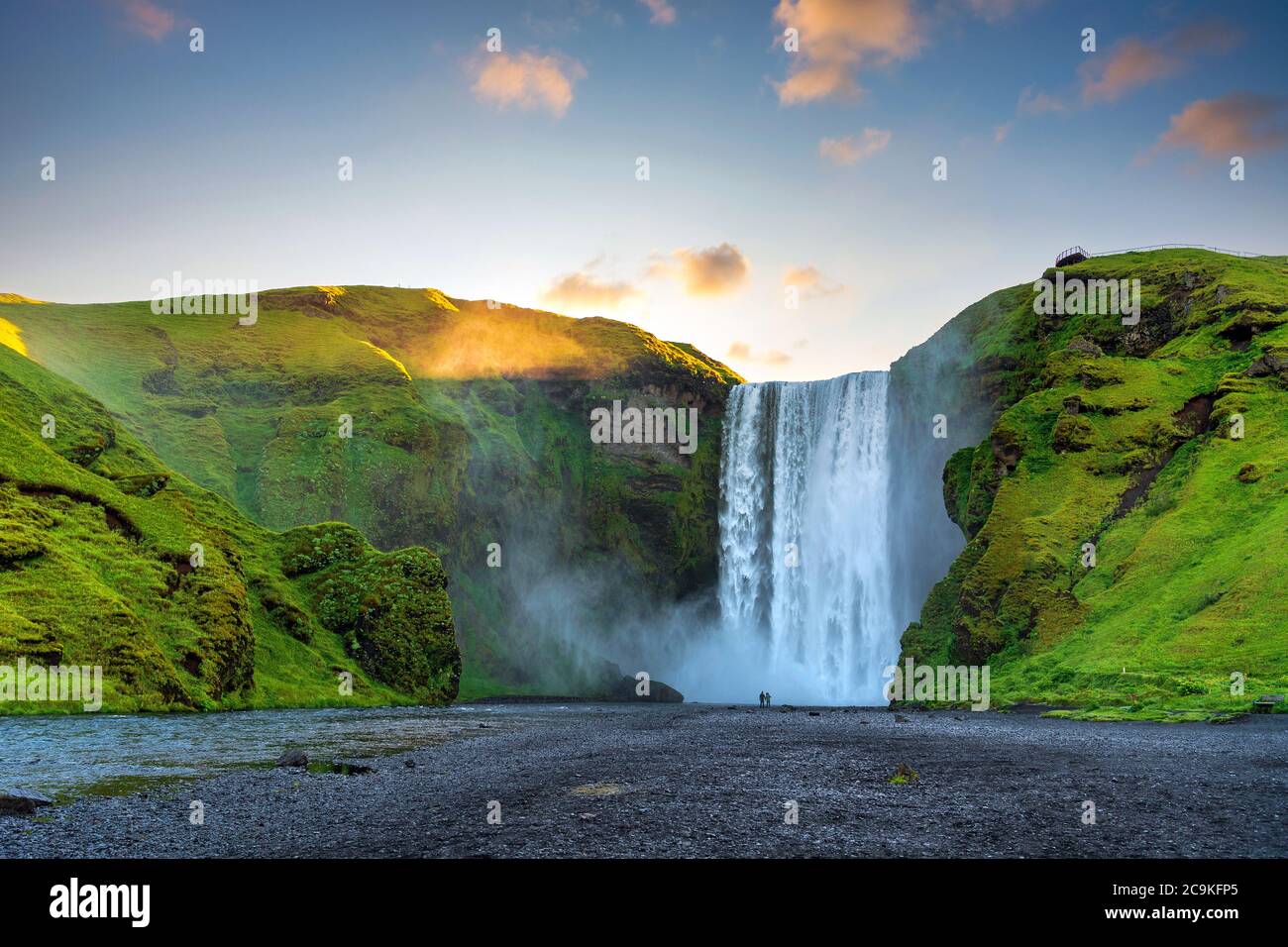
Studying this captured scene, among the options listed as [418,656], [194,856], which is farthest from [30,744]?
[418,656]

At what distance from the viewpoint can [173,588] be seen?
53.2m

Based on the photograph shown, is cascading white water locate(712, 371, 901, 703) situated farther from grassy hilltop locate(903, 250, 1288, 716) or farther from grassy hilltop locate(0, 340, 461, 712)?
grassy hilltop locate(0, 340, 461, 712)

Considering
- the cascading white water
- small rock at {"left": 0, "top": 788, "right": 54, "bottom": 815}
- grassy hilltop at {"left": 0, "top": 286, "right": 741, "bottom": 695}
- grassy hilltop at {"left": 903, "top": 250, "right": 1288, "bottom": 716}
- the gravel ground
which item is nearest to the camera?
the gravel ground

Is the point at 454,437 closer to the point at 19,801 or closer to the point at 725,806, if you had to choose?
the point at 19,801

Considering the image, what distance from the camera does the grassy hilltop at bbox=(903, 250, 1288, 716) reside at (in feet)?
145

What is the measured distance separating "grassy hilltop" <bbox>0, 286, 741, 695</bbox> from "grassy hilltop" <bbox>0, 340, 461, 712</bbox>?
20.5m

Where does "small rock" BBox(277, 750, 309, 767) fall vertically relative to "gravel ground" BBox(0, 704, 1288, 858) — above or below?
below

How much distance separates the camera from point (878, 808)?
1504cm

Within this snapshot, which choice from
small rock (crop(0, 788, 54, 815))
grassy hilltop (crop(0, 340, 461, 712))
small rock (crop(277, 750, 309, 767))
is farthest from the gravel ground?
grassy hilltop (crop(0, 340, 461, 712))

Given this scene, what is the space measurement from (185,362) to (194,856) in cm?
12201

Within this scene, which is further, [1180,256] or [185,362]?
[185,362]

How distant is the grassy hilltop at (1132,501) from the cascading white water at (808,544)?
13.4 metres
